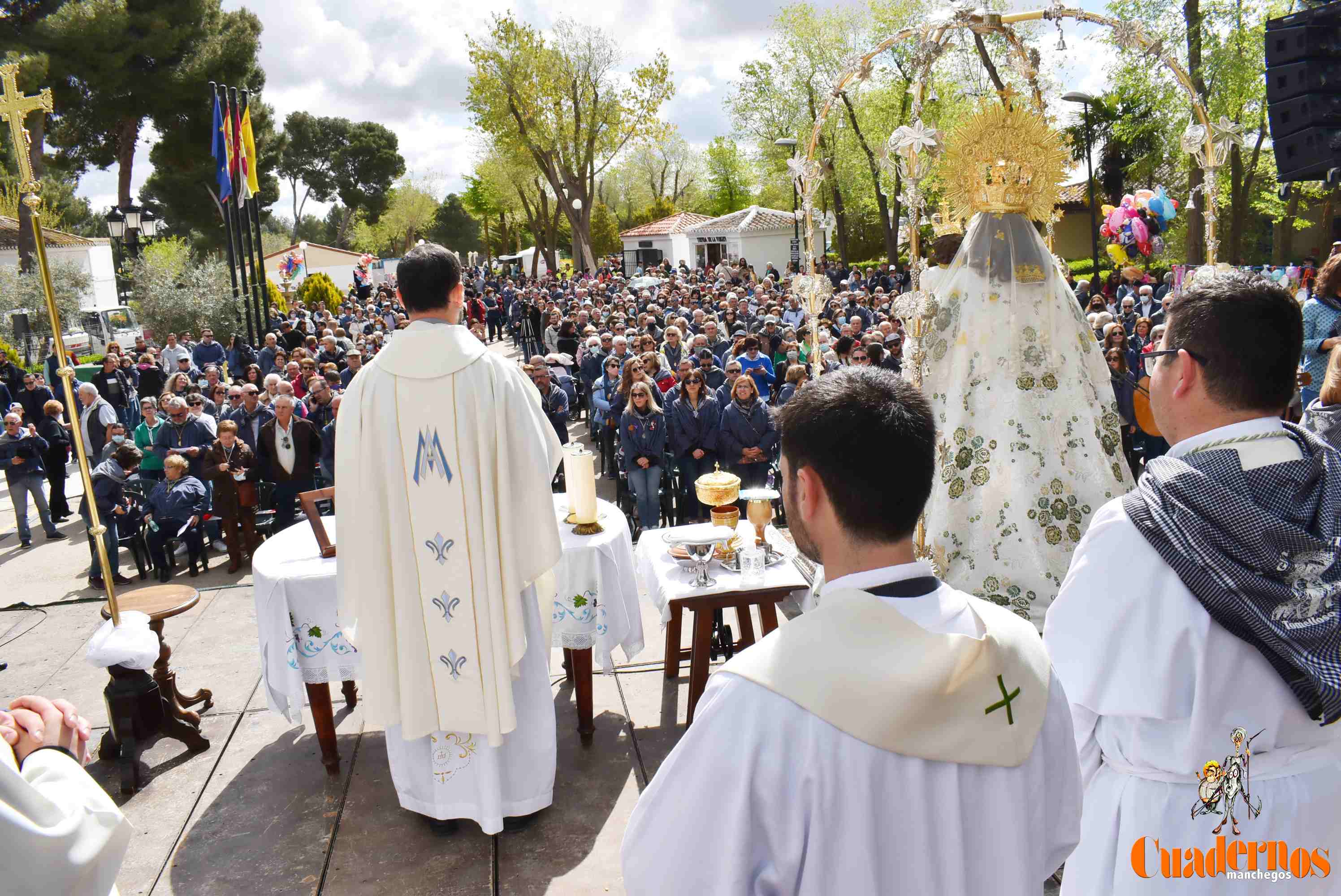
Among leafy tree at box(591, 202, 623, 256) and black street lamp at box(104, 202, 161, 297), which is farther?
leafy tree at box(591, 202, 623, 256)

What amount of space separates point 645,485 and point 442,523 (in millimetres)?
4668

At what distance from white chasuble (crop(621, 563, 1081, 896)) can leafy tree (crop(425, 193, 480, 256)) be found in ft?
238

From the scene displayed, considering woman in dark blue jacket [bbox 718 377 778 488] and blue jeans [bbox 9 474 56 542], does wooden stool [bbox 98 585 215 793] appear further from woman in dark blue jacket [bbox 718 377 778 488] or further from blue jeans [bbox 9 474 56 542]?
blue jeans [bbox 9 474 56 542]

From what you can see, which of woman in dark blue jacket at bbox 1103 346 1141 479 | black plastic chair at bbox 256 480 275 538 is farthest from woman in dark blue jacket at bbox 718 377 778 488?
black plastic chair at bbox 256 480 275 538

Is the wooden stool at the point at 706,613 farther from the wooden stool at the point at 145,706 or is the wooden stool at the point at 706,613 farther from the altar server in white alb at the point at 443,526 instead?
the wooden stool at the point at 145,706

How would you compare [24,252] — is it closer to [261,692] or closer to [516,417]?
[261,692]

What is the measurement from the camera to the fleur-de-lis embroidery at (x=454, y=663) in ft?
12.0

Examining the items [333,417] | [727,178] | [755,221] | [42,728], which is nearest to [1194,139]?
[42,728]

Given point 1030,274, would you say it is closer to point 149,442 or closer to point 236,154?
point 149,442

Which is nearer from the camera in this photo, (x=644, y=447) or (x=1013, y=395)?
(x=1013, y=395)

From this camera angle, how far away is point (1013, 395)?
537cm

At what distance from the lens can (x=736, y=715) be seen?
4.17 ft

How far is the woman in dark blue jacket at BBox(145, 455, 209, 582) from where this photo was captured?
796 cm

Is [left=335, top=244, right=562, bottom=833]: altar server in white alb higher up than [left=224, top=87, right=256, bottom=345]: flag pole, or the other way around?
[left=224, top=87, right=256, bottom=345]: flag pole
